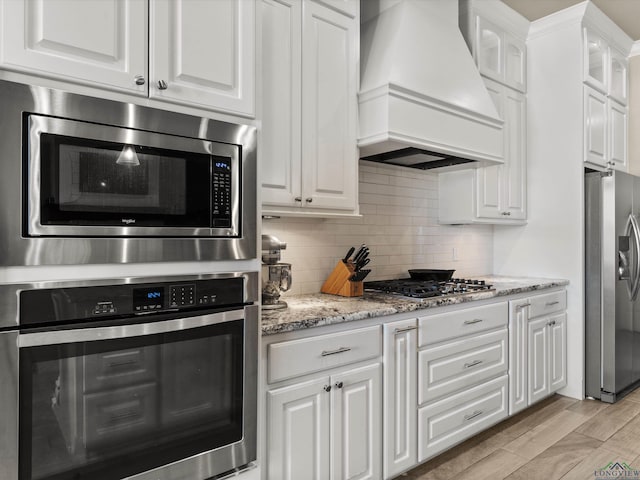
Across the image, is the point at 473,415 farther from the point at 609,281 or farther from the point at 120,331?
the point at 120,331

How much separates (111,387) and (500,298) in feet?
7.75

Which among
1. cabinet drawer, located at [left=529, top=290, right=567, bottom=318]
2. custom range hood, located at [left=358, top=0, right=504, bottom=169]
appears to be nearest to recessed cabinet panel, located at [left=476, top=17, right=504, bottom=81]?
custom range hood, located at [left=358, top=0, right=504, bottom=169]

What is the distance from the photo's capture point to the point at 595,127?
12.0 feet

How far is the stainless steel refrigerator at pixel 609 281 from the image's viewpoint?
3.45 metres

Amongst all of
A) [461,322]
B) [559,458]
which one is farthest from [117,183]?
[559,458]

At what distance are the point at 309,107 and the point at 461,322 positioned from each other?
4.72ft

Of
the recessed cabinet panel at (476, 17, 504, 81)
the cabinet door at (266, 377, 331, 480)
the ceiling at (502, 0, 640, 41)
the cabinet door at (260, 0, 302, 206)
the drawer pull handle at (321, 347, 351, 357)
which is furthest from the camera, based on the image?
the ceiling at (502, 0, 640, 41)

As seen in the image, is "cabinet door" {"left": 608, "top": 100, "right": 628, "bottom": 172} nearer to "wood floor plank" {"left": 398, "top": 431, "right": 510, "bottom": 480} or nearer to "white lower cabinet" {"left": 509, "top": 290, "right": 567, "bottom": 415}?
"white lower cabinet" {"left": 509, "top": 290, "right": 567, "bottom": 415}

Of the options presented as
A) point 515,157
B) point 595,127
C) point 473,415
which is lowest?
point 473,415

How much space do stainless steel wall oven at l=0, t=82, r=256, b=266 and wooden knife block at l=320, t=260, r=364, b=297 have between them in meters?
1.10

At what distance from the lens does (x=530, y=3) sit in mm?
3393

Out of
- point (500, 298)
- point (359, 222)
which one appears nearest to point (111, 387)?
point (359, 222)

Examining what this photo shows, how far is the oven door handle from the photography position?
116 cm

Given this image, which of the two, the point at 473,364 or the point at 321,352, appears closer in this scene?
the point at 321,352
